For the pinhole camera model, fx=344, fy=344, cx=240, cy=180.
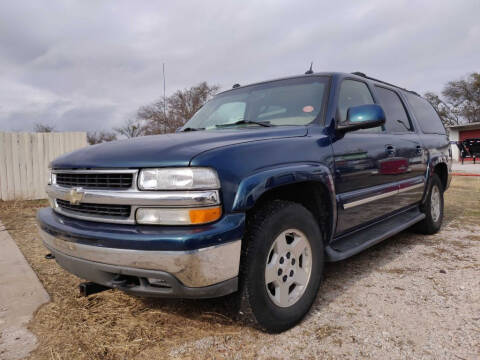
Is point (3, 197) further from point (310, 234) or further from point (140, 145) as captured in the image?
point (310, 234)

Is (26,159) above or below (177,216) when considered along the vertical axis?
above

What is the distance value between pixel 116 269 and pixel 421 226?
3.94m

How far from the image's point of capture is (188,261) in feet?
5.43

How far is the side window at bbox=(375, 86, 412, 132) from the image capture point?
3.63 metres

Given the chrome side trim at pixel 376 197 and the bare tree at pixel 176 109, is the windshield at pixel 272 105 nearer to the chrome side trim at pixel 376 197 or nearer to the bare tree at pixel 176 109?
the chrome side trim at pixel 376 197

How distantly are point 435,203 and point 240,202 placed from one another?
12.4 ft

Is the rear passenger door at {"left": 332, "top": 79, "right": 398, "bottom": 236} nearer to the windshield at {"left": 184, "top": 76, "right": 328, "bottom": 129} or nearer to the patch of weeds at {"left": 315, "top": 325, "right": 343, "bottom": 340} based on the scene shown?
the windshield at {"left": 184, "top": 76, "right": 328, "bottom": 129}

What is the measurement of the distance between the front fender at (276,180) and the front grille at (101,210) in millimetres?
591

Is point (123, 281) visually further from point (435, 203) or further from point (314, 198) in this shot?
point (435, 203)

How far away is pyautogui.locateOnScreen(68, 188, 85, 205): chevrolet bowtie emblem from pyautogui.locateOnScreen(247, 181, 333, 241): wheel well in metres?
1.17

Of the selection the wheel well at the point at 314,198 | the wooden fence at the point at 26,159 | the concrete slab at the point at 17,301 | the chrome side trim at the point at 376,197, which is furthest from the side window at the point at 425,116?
the wooden fence at the point at 26,159

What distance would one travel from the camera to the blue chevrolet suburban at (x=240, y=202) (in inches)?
67.8

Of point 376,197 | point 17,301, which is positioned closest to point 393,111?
point 376,197

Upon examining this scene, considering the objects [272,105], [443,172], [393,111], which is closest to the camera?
[272,105]
